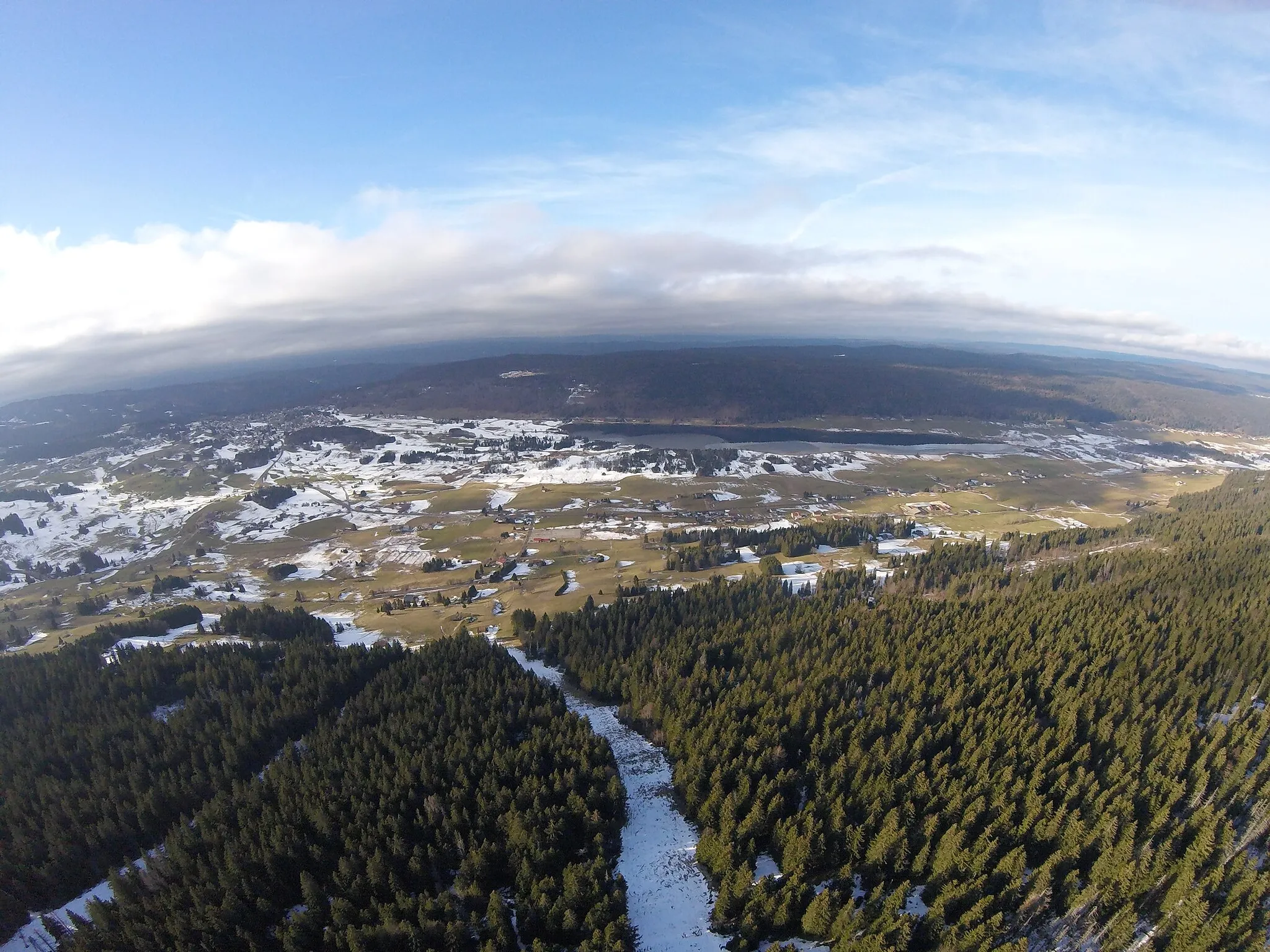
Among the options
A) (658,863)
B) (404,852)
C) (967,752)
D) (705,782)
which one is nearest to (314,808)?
(404,852)

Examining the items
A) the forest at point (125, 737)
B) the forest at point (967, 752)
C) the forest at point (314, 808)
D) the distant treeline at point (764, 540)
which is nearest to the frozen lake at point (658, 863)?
the forest at point (967, 752)

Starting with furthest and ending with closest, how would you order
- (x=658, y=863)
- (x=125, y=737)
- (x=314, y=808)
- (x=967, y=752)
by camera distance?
(x=125, y=737) → (x=967, y=752) → (x=314, y=808) → (x=658, y=863)

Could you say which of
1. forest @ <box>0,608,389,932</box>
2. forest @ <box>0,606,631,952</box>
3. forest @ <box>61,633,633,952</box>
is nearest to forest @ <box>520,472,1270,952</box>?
forest @ <box>61,633,633,952</box>

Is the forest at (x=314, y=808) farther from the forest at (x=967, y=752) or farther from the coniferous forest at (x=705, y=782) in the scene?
the forest at (x=967, y=752)

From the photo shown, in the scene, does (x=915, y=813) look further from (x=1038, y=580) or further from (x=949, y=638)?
(x=1038, y=580)

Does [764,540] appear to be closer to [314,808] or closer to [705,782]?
[705,782]

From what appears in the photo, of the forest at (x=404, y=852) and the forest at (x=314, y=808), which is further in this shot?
the forest at (x=314, y=808)

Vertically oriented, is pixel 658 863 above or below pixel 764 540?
below
